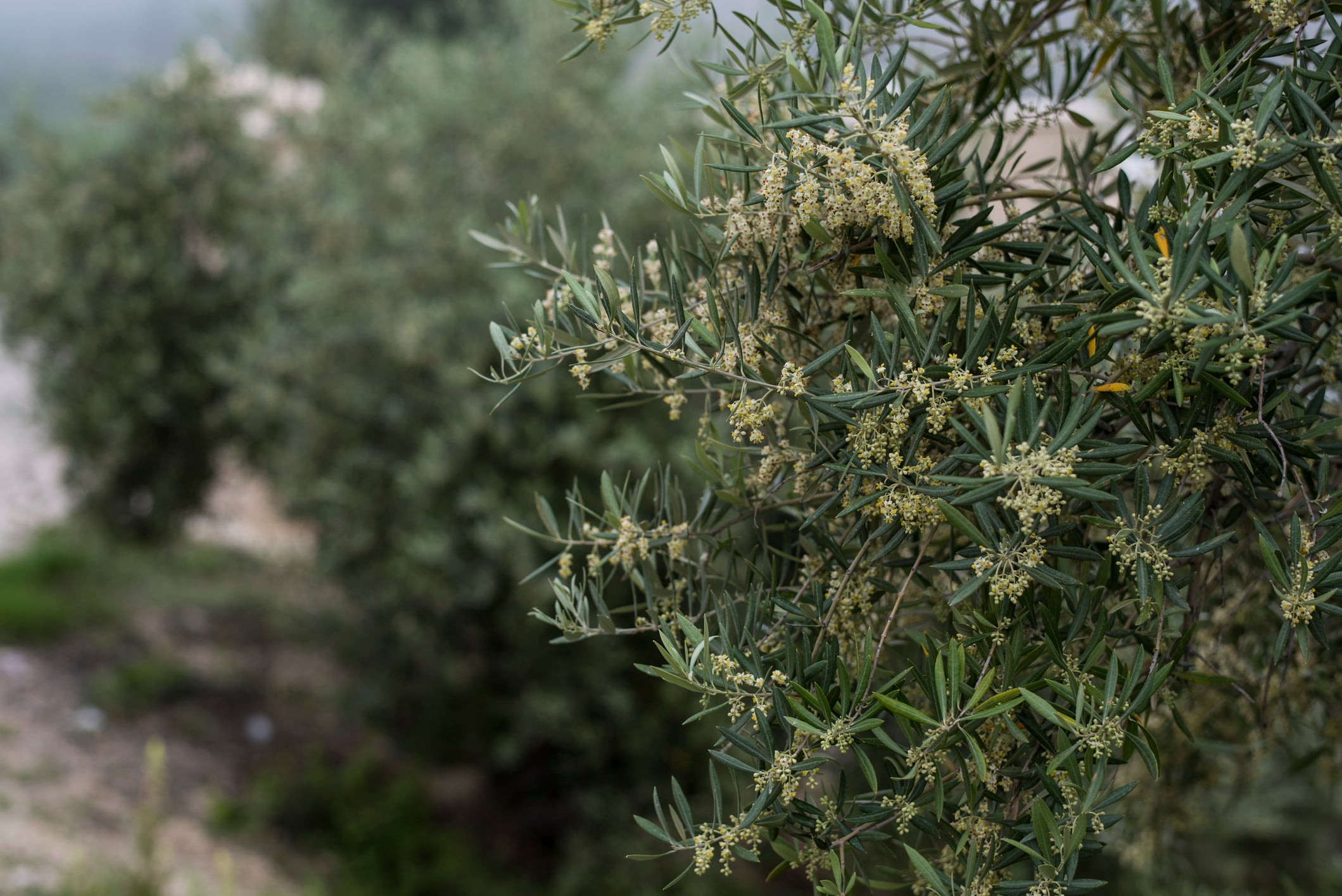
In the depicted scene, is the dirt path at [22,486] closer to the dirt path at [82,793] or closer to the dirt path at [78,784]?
the dirt path at [78,784]

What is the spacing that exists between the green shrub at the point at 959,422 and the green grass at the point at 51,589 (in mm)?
6486

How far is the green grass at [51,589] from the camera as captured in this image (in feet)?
20.7

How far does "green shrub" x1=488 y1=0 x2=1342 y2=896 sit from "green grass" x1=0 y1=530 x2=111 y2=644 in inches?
255

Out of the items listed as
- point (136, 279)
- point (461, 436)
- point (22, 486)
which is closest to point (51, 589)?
point (22, 486)

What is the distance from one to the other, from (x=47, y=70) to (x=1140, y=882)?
43.7 feet

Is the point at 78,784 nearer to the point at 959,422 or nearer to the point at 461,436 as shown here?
the point at 461,436

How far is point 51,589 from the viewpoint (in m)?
6.96

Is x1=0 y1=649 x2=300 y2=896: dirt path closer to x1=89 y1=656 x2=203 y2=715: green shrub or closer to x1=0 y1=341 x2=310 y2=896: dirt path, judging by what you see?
x1=0 y1=341 x2=310 y2=896: dirt path

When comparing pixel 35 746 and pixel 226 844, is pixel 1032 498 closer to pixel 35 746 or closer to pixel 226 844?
pixel 226 844

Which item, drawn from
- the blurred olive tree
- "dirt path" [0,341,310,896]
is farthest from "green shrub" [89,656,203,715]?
the blurred olive tree

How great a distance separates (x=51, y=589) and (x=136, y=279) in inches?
106

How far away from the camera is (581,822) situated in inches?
203

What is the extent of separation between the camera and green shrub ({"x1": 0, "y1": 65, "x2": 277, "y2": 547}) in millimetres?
5734

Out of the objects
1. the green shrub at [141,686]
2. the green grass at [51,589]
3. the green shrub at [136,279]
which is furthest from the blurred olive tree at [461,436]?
the green grass at [51,589]
